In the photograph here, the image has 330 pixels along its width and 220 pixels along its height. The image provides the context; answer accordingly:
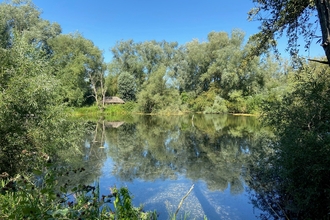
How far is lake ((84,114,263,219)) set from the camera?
6031mm

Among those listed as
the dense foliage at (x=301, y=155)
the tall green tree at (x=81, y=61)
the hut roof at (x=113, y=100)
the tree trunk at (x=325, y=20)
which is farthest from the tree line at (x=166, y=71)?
the tree trunk at (x=325, y=20)

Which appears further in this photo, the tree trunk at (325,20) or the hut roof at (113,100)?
the hut roof at (113,100)

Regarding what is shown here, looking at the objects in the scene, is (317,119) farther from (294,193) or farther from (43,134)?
(43,134)

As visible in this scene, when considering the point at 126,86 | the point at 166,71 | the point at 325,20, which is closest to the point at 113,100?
the point at 126,86

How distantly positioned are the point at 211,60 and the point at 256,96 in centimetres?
936

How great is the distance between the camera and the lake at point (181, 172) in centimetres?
603

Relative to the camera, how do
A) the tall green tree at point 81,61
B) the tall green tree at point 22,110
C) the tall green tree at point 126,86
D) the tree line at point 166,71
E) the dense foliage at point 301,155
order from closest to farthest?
the dense foliage at point 301,155
the tall green tree at point 22,110
the tall green tree at point 81,61
the tree line at point 166,71
the tall green tree at point 126,86

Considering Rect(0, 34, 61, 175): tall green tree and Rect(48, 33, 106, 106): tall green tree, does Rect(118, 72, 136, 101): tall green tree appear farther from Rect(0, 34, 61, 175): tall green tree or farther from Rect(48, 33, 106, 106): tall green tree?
Rect(0, 34, 61, 175): tall green tree

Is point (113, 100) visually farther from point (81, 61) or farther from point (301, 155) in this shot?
point (301, 155)

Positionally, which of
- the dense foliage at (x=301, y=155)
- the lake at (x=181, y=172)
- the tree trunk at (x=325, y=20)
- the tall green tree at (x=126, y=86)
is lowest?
the lake at (x=181, y=172)

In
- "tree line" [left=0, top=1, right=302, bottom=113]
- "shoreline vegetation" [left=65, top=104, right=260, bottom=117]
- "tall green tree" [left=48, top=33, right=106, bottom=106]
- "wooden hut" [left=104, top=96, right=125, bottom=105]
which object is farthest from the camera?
"wooden hut" [left=104, top=96, right=125, bottom=105]

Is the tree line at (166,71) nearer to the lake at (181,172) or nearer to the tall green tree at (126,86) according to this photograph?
the tall green tree at (126,86)

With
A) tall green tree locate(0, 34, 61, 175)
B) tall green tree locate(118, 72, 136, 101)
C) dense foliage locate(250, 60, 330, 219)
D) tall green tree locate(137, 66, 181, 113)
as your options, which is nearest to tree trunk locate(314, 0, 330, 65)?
dense foliage locate(250, 60, 330, 219)

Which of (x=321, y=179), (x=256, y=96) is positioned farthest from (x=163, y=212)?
(x=256, y=96)
